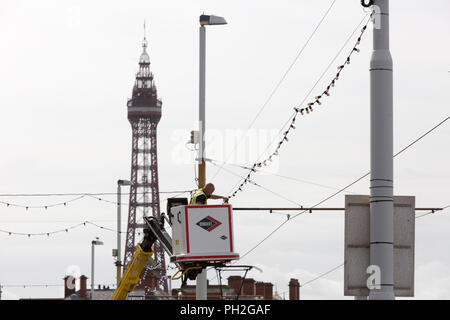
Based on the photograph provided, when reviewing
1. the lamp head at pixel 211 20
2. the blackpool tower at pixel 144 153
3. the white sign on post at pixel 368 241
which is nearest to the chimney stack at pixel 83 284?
the blackpool tower at pixel 144 153

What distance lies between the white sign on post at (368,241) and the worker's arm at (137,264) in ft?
52.2

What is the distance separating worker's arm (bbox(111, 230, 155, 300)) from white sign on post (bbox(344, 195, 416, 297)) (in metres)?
15.9

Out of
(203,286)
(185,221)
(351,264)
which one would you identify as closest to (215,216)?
(185,221)

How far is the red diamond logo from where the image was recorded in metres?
19.2

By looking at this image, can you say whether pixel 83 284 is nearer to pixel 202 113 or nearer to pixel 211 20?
pixel 202 113

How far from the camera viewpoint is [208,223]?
757 inches

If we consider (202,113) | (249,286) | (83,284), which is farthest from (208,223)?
(83,284)

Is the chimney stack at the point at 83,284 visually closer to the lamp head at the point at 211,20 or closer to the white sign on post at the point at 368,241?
the lamp head at the point at 211,20

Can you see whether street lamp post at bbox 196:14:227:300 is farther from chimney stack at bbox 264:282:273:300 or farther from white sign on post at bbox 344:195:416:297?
chimney stack at bbox 264:282:273:300

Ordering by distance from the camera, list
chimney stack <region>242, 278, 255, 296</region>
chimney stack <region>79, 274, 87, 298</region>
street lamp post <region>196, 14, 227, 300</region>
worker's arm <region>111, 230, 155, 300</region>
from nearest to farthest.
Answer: street lamp post <region>196, 14, 227, 300</region>
worker's arm <region>111, 230, 155, 300</region>
chimney stack <region>242, 278, 255, 296</region>
chimney stack <region>79, 274, 87, 298</region>

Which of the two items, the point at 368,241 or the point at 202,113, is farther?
the point at 202,113

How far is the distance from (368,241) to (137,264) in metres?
20.1

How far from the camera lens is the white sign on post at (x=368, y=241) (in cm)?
1510

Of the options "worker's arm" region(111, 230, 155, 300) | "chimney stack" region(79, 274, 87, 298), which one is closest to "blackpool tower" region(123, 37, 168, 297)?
"chimney stack" region(79, 274, 87, 298)
